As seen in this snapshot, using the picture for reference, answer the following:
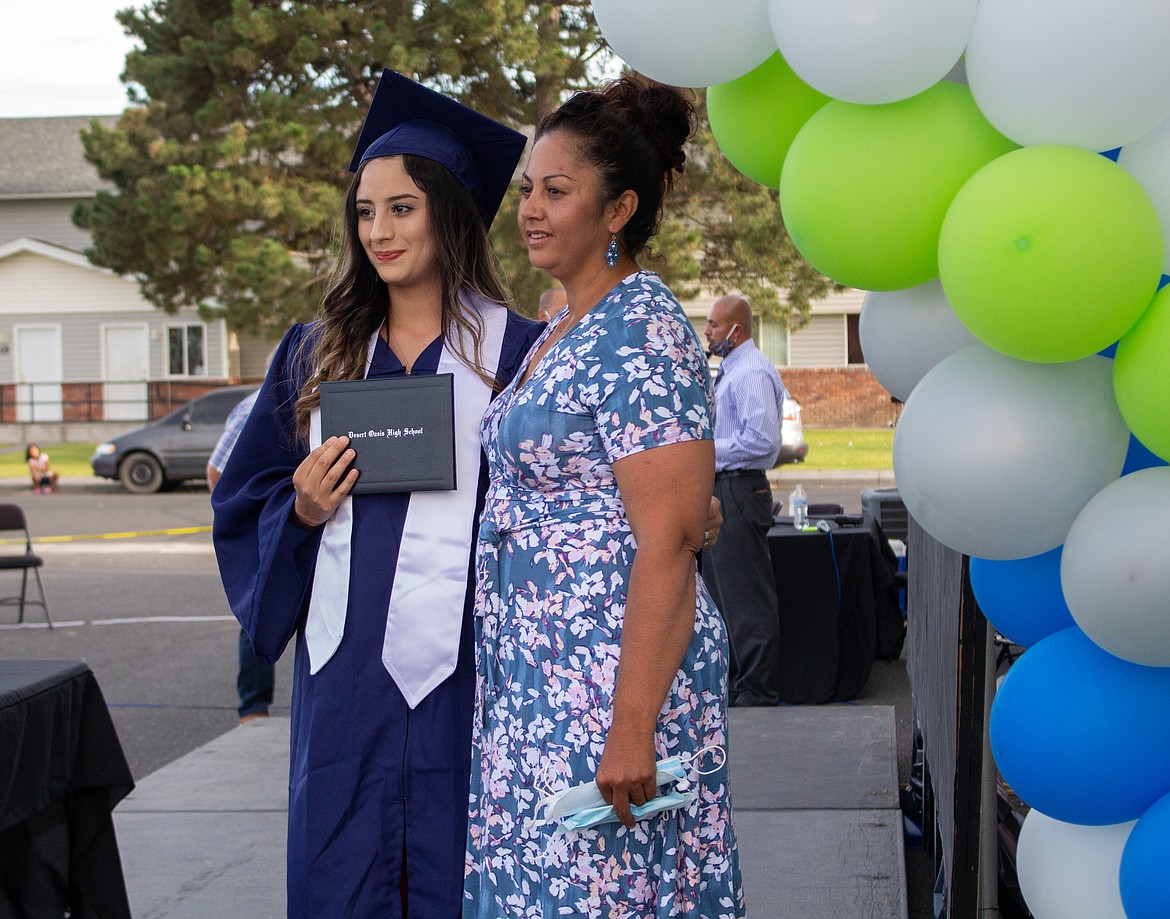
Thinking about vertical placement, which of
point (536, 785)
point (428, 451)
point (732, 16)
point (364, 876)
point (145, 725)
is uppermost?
point (732, 16)

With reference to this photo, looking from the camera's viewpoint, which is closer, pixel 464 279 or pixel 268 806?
pixel 464 279

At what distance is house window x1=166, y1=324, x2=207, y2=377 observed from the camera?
31.9 meters

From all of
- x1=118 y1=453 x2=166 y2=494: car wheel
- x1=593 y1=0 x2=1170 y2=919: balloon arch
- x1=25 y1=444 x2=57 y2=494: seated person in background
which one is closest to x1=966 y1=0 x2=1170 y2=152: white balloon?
x1=593 y1=0 x2=1170 y2=919: balloon arch

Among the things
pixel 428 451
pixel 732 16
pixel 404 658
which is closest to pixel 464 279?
pixel 428 451

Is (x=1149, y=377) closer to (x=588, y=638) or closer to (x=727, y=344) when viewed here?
(x=588, y=638)

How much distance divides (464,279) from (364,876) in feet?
Answer: 3.80

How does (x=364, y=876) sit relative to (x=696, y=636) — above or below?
below

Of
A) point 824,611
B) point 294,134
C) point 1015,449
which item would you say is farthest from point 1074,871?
point 294,134

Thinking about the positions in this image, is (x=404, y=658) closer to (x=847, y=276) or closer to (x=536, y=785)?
(x=536, y=785)

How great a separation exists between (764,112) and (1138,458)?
745 mm

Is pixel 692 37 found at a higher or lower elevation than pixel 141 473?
higher

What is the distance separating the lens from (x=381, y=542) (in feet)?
8.00

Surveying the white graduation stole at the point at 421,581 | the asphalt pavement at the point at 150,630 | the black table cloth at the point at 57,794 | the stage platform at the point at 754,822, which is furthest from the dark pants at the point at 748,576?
the white graduation stole at the point at 421,581

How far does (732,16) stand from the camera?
1.82 m
